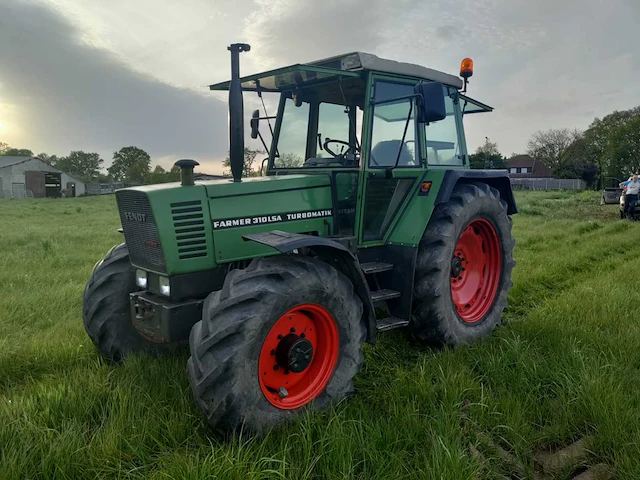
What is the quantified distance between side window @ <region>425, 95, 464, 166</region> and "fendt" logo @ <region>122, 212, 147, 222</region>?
8.65 ft

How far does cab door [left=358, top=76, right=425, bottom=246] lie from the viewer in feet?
14.0

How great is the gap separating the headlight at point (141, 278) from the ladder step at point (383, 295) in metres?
1.77

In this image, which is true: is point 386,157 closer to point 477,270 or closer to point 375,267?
point 375,267

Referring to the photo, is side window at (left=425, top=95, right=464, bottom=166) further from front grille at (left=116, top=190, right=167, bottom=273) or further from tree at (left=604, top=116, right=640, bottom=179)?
tree at (left=604, top=116, right=640, bottom=179)

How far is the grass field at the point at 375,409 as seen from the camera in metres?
2.64

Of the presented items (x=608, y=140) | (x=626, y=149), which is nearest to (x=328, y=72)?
(x=626, y=149)

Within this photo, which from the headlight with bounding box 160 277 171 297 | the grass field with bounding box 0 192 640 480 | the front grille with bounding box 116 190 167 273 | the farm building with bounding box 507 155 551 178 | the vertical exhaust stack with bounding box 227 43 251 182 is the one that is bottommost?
the grass field with bounding box 0 192 640 480

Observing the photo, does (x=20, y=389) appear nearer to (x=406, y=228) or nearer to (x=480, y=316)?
(x=406, y=228)

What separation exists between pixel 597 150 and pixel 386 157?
212ft

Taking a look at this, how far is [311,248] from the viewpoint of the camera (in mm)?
3611

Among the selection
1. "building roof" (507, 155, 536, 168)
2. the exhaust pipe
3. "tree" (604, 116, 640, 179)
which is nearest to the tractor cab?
the exhaust pipe

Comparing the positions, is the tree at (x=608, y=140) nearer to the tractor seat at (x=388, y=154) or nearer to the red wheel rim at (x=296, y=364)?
the tractor seat at (x=388, y=154)

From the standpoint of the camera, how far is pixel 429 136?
479cm

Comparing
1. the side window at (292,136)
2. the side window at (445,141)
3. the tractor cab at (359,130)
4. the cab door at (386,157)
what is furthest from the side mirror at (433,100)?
the side window at (292,136)
